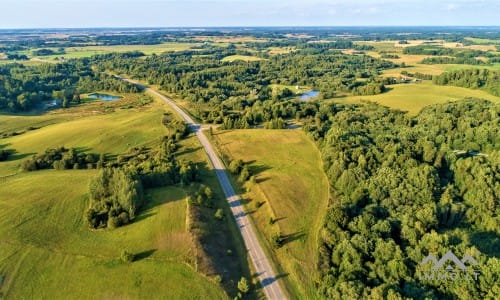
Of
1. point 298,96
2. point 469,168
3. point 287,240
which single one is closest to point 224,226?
point 287,240

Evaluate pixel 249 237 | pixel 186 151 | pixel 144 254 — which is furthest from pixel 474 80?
pixel 144 254

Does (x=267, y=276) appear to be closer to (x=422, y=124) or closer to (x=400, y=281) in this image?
(x=400, y=281)

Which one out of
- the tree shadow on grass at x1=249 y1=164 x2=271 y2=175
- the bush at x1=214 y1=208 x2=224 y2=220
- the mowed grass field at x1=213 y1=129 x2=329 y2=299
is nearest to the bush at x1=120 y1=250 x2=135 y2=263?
the bush at x1=214 y1=208 x2=224 y2=220

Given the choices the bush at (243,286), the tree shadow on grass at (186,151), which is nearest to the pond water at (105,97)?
the tree shadow on grass at (186,151)

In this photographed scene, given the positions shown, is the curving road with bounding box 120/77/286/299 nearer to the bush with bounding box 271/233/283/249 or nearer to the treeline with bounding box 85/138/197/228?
the bush with bounding box 271/233/283/249

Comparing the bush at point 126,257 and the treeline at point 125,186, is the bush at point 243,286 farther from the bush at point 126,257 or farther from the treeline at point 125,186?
the treeline at point 125,186
